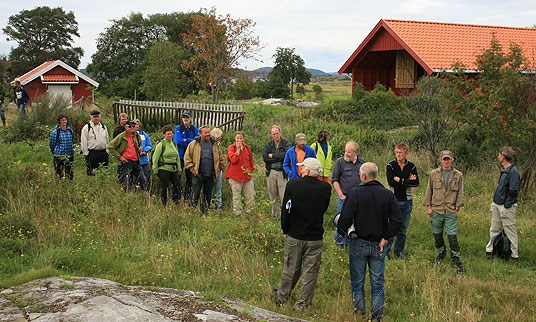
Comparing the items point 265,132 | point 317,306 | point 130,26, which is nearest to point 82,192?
point 317,306

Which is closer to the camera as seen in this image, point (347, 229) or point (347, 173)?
point (347, 229)

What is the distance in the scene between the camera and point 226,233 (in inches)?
316

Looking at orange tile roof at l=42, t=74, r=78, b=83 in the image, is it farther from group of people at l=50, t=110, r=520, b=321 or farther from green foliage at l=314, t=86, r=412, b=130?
group of people at l=50, t=110, r=520, b=321

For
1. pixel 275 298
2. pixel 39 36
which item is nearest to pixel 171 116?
pixel 275 298

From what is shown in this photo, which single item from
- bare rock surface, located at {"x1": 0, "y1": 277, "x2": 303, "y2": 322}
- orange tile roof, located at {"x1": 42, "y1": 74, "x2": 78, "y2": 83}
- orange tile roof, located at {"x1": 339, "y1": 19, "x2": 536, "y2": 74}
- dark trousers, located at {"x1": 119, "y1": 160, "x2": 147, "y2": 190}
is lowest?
bare rock surface, located at {"x1": 0, "y1": 277, "x2": 303, "y2": 322}

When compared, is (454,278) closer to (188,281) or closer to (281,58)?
(188,281)

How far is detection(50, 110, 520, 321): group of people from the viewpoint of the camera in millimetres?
5699

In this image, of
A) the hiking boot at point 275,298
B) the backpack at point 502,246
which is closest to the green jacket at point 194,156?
the hiking boot at point 275,298

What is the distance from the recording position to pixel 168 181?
9820 millimetres

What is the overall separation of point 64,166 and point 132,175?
4.09ft

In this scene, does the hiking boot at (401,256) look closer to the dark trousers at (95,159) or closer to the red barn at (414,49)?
the dark trousers at (95,159)

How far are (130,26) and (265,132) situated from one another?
46101 mm

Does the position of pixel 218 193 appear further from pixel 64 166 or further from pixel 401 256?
pixel 401 256

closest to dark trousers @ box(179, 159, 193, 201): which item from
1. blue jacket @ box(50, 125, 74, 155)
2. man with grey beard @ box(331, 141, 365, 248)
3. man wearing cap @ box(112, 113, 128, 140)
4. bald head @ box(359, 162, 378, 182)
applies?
man wearing cap @ box(112, 113, 128, 140)
